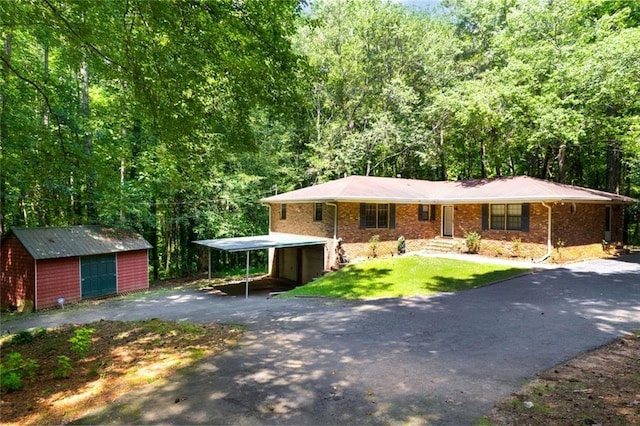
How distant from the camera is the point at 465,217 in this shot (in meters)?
18.1

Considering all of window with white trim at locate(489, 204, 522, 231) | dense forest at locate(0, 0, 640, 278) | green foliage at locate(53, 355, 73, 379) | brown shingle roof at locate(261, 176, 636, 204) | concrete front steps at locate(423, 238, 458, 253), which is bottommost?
green foliage at locate(53, 355, 73, 379)

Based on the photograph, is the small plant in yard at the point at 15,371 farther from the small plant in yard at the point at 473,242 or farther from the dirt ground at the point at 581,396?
the small plant in yard at the point at 473,242

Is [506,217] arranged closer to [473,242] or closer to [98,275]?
[473,242]

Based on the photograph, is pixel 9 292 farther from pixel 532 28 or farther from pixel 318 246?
pixel 532 28

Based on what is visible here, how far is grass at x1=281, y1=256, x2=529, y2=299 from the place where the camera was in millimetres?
11062

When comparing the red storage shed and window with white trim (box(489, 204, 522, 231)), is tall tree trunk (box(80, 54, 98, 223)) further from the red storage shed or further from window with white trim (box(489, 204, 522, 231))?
window with white trim (box(489, 204, 522, 231))

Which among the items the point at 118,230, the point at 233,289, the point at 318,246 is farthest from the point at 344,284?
the point at 118,230

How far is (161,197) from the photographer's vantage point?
20016 mm

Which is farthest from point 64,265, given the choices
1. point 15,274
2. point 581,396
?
point 581,396

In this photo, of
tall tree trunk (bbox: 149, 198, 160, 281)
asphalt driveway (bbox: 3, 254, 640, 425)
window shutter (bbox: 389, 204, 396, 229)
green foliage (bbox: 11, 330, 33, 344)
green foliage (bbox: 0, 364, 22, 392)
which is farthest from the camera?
tall tree trunk (bbox: 149, 198, 160, 281)

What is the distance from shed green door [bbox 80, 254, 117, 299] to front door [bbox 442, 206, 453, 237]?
640 inches

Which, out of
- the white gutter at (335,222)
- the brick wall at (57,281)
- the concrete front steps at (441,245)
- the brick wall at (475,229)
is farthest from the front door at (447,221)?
the brick wall at (57,281)

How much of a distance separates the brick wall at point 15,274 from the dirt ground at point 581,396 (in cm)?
1632

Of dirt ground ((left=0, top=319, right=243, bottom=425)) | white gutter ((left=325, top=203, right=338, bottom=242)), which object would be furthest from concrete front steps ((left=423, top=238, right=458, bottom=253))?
dirt ground ((left=0, top=319, right=243, bottom=425))
